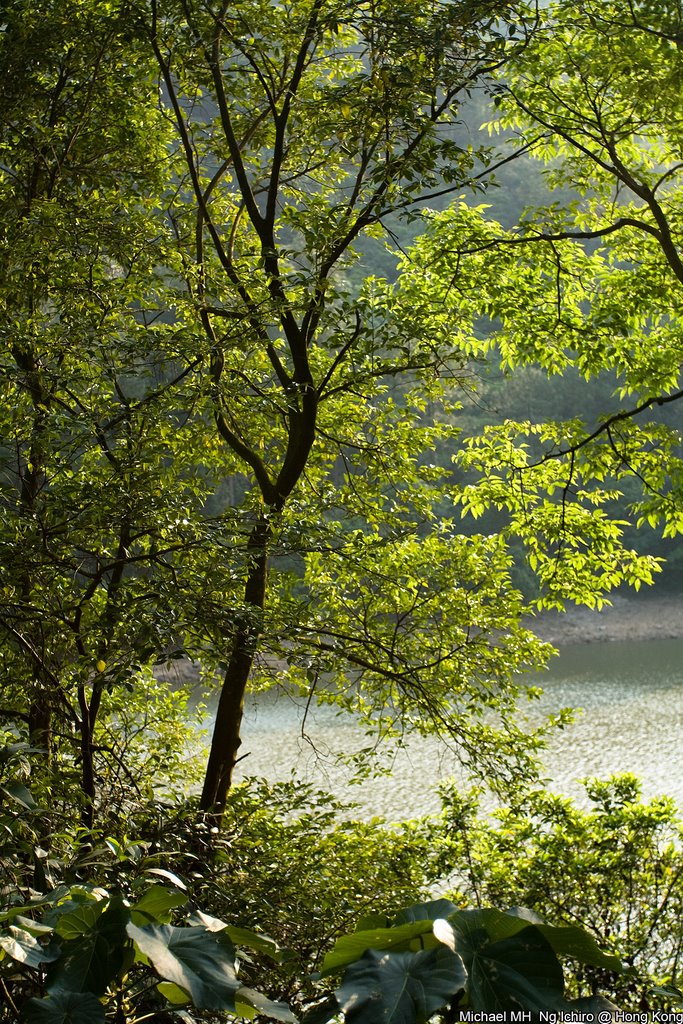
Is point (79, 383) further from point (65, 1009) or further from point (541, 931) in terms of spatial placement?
point (541, 931)

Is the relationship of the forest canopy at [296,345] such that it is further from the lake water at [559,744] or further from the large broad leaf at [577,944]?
the lake water at [559,744]

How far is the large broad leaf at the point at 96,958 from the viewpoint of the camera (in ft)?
2.64

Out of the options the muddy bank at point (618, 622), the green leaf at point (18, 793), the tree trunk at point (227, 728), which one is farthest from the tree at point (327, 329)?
the muddy bank at point (618, 622)

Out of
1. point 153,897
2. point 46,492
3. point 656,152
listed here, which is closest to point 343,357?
point 46,492

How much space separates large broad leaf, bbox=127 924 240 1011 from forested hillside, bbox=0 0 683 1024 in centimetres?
41

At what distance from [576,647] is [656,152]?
63.3 ft

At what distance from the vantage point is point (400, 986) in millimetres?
714

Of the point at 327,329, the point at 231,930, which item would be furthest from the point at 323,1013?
the point at 327,329

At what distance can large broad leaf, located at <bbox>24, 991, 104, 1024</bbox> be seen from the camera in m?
0.78

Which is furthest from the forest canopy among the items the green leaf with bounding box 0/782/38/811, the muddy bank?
the muddy bank

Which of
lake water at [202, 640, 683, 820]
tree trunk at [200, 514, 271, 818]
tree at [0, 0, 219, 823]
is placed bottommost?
lake water at [202, 640, 683, 820]

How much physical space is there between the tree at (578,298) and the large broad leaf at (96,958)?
15.3 ft

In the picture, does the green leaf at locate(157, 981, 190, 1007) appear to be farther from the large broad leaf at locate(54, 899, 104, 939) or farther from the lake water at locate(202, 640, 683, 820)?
the lake water at locate(202, 640, 683, 820)

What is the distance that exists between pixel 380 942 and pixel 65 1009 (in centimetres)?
28
